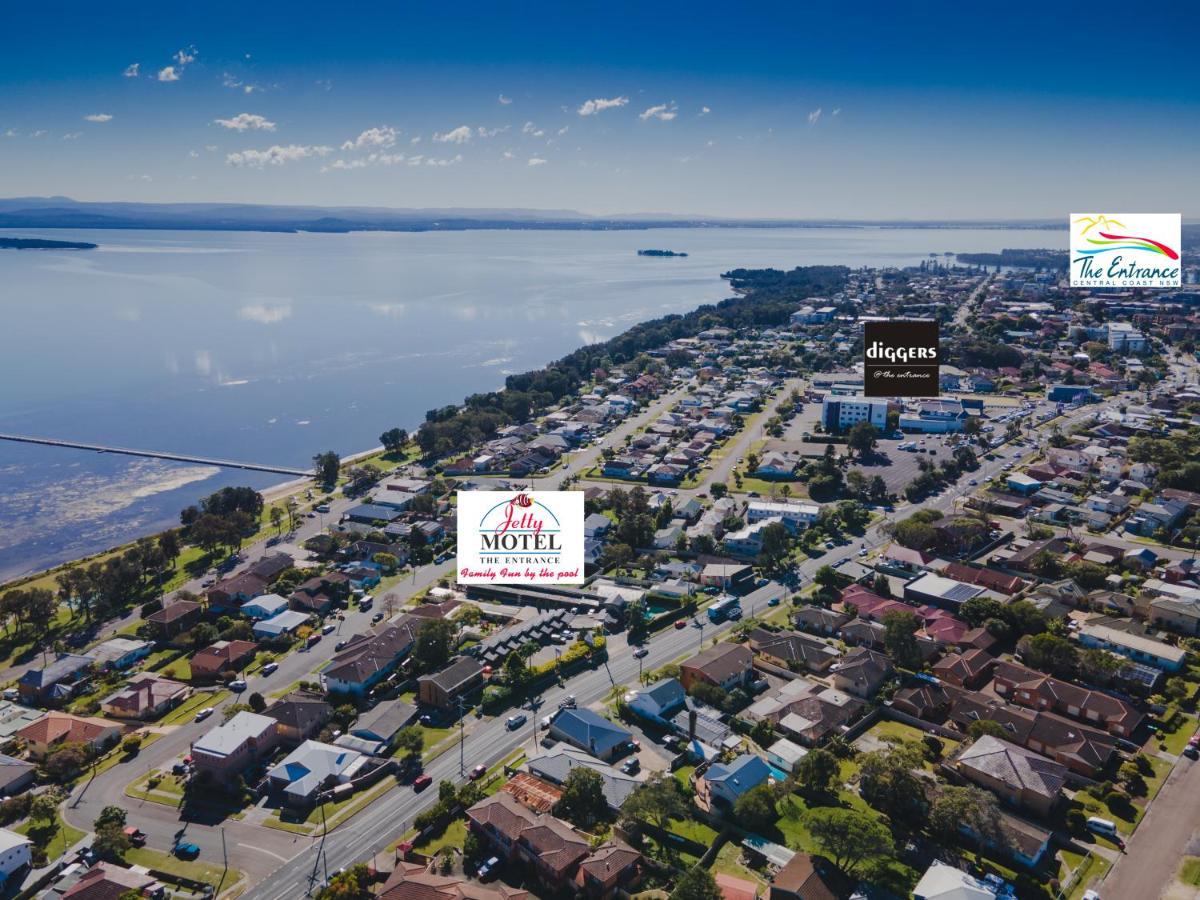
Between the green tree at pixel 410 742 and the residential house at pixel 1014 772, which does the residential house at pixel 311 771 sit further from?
the residential house at pixel 1014 772

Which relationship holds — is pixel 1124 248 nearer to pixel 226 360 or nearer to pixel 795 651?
pixel 795 651

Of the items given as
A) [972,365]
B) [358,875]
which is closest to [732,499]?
[358,875]

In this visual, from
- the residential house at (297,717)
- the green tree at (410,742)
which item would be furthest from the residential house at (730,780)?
the residential house at (297,717)

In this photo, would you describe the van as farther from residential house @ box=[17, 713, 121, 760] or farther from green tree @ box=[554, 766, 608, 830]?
residential house @ box=[17, 713, 121, 760]

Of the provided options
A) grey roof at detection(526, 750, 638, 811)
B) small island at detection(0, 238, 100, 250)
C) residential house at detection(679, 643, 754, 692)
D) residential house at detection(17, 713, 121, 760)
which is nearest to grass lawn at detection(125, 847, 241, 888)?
residential house at detection(17, 713, 121, 760)

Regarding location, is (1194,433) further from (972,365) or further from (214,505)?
(214,505)

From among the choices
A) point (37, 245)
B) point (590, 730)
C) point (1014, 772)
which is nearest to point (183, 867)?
point (590, 730)
